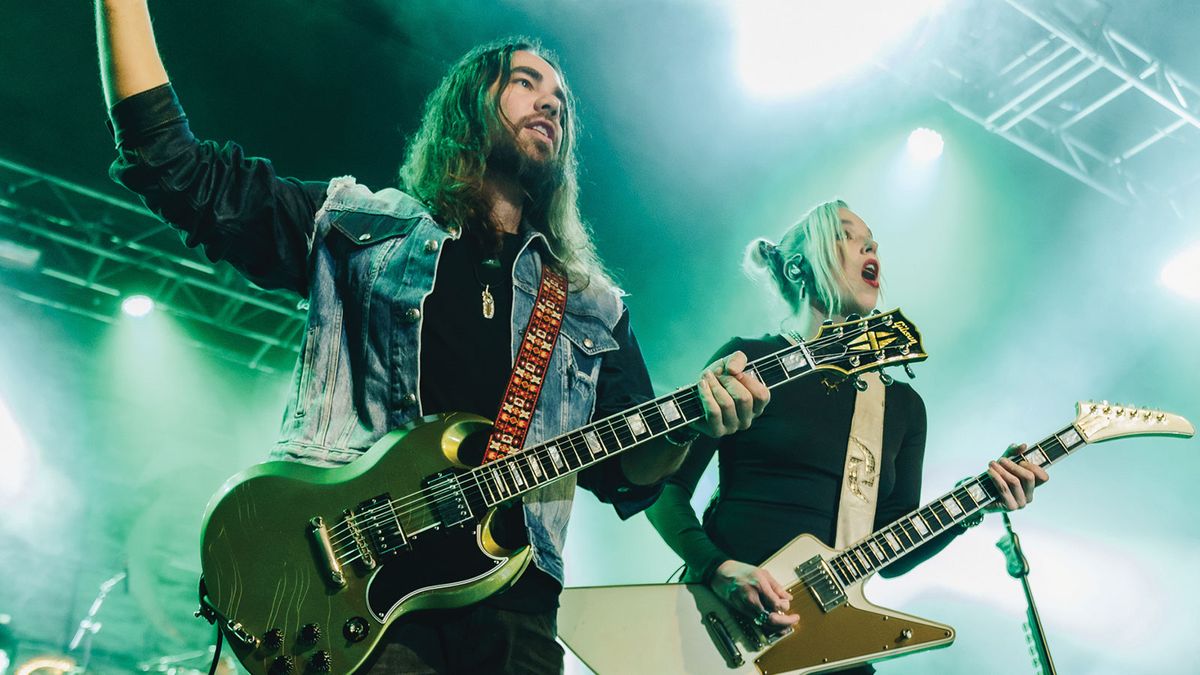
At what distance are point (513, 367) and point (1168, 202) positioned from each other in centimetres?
850

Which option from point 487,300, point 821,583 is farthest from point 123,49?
point 821,583

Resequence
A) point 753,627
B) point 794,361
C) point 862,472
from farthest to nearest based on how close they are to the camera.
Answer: point 862,472 < point 753,627 < point 794,361

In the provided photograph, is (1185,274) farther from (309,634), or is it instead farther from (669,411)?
(309,634)

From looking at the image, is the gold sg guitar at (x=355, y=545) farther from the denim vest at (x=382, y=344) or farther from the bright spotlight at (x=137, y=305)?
the bright spotlight at (x=137, y=305)

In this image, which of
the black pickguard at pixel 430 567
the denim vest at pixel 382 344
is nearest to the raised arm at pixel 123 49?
the denim vest at pixel 382 344

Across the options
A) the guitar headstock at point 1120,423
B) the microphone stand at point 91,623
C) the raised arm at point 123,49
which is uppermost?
the microphone stand at point 91,623

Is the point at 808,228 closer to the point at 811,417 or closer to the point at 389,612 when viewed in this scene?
the point at 811,417

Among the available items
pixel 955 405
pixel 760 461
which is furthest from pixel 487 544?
pixel 955 405

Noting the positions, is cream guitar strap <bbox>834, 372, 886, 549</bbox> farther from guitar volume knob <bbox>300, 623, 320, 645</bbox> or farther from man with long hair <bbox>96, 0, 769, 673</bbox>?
guitar volume knob <bbox>300, 623, 320, 645</bbox>

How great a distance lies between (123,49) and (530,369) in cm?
128

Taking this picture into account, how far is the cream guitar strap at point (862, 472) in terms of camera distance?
335 cm

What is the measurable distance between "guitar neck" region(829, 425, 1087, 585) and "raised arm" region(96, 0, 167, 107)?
9.03 feet

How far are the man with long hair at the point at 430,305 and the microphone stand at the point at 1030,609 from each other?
159cm

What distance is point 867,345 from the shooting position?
2785 mm
